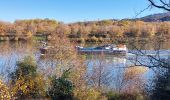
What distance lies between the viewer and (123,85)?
48.4 ft

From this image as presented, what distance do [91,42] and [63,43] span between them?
30879mm

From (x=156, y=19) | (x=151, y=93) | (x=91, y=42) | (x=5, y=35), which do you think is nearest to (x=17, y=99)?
(x=151, y=93)

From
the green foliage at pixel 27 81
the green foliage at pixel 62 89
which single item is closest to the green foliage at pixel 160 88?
the green foliage at pixel 62 89

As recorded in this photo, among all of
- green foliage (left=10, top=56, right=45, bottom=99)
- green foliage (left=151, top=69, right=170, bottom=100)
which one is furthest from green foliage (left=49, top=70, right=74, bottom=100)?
green foliage (left=151, top=69, right=170, bottom=100)

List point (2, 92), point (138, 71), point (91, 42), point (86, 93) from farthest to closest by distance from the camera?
point (91, 42) → point (138, 71) → point (86, 93) → point (2, 92)

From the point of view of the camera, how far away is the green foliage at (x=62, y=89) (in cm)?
1099

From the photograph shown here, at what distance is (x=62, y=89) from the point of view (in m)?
11.0

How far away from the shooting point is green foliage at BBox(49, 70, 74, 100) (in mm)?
10992

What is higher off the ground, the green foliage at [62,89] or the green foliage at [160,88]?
the green foliage at [160,88]

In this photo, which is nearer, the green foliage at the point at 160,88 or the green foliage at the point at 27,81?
the green foliage at the point at 160,88

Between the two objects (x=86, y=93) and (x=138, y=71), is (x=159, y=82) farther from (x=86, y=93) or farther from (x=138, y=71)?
(x=138, y=71)

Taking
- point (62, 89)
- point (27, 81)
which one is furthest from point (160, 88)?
point (27, 81)

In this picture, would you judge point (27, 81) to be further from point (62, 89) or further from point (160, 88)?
point (160, 88)

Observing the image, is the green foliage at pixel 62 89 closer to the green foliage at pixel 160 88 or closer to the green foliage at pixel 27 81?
the green foliage at pixel 27 81
